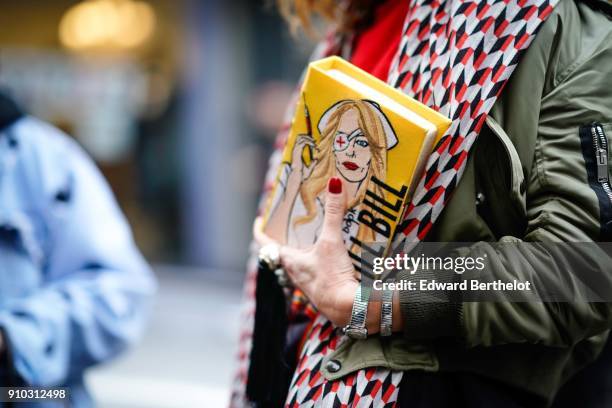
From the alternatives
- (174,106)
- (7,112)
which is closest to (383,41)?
(7,112)

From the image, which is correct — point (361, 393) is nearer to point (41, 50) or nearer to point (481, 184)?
point (481, 184)

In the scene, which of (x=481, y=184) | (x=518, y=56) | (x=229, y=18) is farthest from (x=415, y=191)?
(x=229, y=18)

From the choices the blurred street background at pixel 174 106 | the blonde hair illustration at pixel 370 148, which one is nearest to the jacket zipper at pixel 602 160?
the blonde hair illustration at pixel 370 148

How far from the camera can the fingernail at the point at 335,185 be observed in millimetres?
1394

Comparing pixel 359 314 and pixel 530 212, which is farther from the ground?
pixel 530 212

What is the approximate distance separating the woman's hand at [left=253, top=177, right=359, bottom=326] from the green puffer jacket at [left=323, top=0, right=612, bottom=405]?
92 mm

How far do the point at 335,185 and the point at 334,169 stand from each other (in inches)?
1.5

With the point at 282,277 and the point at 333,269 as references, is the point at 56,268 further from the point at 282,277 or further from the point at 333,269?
the point at 333,269

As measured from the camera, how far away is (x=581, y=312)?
1.27 metres

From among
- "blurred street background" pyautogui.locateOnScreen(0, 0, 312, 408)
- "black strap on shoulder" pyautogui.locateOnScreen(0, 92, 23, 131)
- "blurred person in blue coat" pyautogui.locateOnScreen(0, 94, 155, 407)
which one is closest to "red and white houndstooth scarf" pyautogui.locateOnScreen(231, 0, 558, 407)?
"blurred person in blue coat" pyautogui.locateOnScreen(0, 94, 155, 407)

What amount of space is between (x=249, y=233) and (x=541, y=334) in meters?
5.37

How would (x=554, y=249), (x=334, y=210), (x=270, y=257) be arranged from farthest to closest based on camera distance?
1. (x=270, y=257)
2. (x=334, y=210)
3. (x=554, y=249)

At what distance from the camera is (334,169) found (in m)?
1.42

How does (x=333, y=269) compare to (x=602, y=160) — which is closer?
(x=602, y=160)
